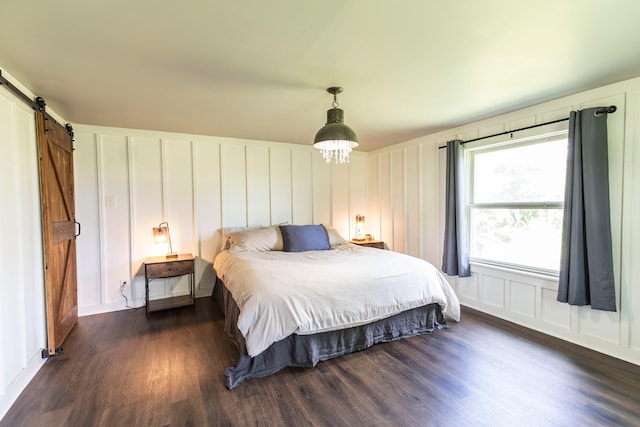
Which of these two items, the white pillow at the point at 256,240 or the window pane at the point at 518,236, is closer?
the window pane at the point at 518,236

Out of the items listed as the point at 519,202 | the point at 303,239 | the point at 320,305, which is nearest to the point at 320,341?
the point at 320,305

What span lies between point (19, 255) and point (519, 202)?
176 inches

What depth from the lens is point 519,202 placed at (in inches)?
123

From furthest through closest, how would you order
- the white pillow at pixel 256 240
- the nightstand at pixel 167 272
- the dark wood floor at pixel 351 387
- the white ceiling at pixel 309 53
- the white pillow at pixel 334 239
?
the white pillow at pixel 334 239, the white pillow at pixel 256 240, the nightstand at pixel 167 272, the dark wood floor at pixel 351 387, the white ceiling at pixel 309 53

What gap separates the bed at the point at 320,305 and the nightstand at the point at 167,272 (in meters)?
0.48

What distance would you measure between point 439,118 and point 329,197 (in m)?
2.19

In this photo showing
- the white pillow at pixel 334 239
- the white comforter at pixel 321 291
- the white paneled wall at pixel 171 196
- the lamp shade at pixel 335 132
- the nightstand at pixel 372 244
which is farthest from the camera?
the nightstand at pixel 372 244

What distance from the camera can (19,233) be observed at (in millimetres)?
2082

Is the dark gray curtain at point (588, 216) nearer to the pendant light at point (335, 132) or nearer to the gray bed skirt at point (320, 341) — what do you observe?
the gray bed skirt at point (320, 341)

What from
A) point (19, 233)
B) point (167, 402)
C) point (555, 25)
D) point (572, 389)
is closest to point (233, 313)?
point (167, 402)

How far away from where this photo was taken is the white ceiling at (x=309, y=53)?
1456 mm

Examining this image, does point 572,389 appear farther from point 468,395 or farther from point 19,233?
point 19,233

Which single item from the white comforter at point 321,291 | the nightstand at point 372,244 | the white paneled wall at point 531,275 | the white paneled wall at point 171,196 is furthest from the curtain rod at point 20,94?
the white paneled wall at point 531,275

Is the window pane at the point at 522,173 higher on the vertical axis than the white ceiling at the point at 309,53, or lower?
lower
